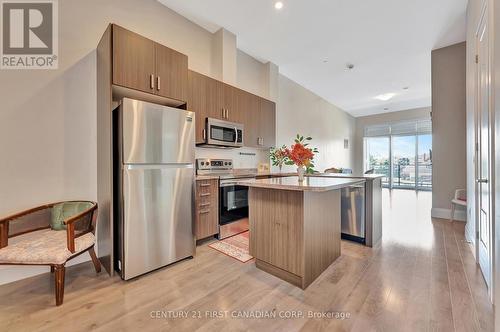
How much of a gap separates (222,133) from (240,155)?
836 millimetres

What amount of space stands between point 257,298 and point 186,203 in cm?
118

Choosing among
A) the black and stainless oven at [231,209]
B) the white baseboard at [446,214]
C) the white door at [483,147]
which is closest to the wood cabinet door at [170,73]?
the black and stainless oven at [231,209]

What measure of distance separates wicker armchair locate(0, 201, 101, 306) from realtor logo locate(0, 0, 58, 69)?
137 centimetres

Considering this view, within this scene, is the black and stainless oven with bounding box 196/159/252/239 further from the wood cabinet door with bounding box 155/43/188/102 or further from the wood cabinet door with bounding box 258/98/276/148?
the wood cabinet door with bounding box 155/43/188/102

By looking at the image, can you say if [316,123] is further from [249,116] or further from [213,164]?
[213,164]

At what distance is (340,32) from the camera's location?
11.5ft

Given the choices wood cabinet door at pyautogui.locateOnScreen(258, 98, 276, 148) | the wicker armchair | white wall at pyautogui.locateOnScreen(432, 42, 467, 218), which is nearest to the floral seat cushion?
the wicker armchair

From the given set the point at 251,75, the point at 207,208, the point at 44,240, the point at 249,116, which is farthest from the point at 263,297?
the point at 251,75

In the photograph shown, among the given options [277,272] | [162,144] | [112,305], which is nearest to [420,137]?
[277,272]

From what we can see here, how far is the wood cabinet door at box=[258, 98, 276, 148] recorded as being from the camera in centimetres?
413

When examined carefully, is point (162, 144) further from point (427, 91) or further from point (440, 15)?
point (427, 91)

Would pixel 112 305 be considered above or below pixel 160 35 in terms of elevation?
below

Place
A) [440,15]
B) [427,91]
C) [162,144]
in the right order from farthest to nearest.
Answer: [427,91] → [440,15] → [162,144]

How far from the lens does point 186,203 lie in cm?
236
